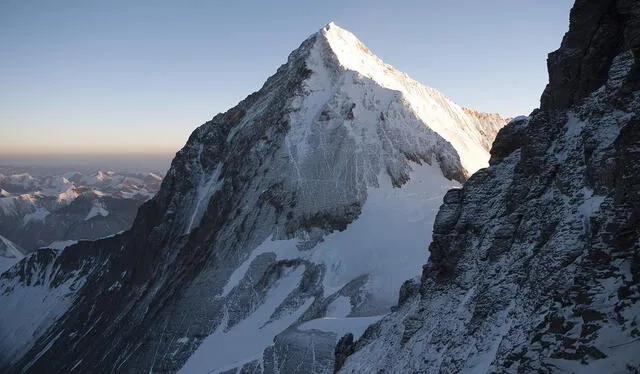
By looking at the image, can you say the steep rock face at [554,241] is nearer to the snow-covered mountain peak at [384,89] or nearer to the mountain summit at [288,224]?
the mountain summit at [288,224]

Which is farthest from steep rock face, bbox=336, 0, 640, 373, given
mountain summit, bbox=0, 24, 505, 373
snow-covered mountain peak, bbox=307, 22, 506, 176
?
snow-covered mountain peak, bbox=307, 22, 506, 176

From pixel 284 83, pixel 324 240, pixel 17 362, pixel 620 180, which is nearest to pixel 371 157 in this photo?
pixel 324 240

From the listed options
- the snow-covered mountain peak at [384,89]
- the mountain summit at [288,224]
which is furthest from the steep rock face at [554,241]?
the snow-covered mountain peak at [384,89]

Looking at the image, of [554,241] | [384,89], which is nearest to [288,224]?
[384,89]

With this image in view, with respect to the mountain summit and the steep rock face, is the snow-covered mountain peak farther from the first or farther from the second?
the steep rock face

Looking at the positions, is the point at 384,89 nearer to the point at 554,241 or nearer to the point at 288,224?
the point at 288,224

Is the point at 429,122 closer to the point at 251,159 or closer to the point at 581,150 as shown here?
the point at 251,159

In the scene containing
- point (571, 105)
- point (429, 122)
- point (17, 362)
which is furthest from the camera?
point (17, 362)
